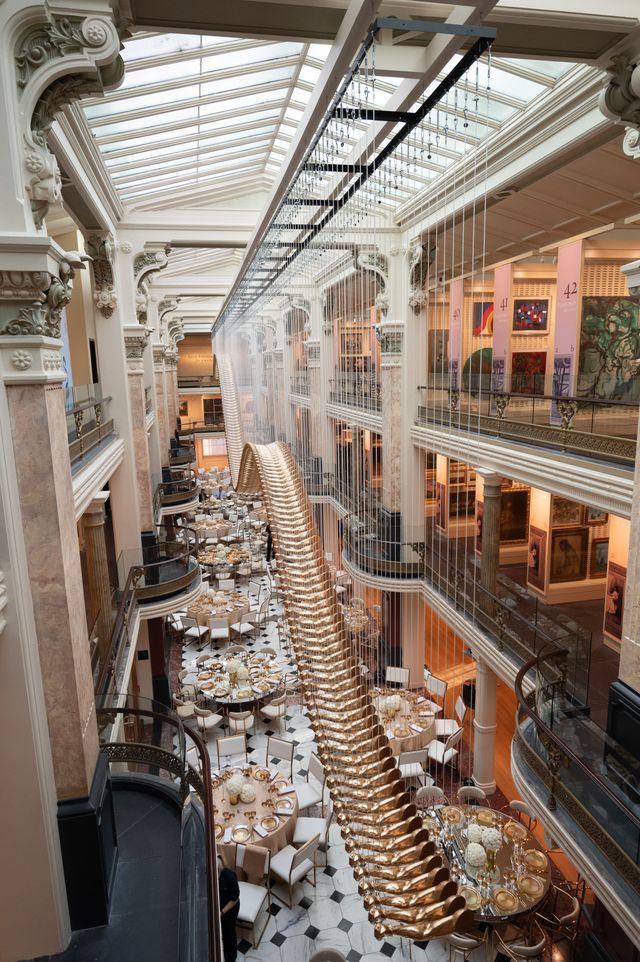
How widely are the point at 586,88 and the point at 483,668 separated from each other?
7.39 metres

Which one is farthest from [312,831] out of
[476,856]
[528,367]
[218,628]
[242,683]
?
[528,367]

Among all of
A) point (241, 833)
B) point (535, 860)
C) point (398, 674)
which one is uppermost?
point (398, 674)

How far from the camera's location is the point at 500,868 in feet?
21.9

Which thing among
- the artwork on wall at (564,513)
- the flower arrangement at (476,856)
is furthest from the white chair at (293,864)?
the artwork on wall at (564,513)

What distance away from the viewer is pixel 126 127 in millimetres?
6918

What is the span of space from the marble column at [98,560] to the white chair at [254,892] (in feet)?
10.1

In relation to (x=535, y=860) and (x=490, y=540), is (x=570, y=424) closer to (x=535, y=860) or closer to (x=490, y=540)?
(x=490, y=540)

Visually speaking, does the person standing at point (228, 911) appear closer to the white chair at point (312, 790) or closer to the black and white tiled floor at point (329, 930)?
the black and white tiled floor at point (329, 930)

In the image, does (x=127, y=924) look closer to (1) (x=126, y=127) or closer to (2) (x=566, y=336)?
(1) (x=126, y=127)

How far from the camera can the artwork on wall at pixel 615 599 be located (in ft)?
32.1

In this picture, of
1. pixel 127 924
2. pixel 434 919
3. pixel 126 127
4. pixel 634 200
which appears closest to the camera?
pixel 434 919

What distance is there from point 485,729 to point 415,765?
1270mm

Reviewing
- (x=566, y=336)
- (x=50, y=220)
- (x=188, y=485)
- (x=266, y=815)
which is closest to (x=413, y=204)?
(x=566, y=336)

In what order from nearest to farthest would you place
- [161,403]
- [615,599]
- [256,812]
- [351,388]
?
[256,812] → [615,599] → [351,388] → [161,403]
